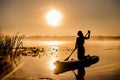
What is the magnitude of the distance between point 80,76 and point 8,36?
27.0 ft

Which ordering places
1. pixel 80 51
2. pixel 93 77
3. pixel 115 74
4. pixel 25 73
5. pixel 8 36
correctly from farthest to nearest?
1. pixel 8 36
2. pixel 80 51
3. pixel 25 73
4. pixel 115 74
5. pixel 93 77

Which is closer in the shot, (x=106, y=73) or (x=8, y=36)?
(x=106, y=73)

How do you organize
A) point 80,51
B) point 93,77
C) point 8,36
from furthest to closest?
point 8,36
point 80,51
point 93,77

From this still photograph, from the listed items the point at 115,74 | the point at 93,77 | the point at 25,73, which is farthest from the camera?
the point at 25,73

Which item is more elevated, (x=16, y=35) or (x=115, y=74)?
(x=16, y=35)

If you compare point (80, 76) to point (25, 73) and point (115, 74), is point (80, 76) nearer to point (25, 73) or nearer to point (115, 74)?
point (115, 74)

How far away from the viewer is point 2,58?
2325cm

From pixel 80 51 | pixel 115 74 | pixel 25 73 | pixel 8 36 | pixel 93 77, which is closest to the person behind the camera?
pixel 93 77

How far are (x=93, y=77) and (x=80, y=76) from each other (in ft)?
2.72

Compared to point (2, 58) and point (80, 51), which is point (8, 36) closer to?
point (2, 58)

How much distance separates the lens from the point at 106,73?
1772 centimetres

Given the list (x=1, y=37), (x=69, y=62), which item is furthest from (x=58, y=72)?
(x=1, y=37)

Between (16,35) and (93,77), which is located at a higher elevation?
(16,35)

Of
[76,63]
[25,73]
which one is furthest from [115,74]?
[25,73]
